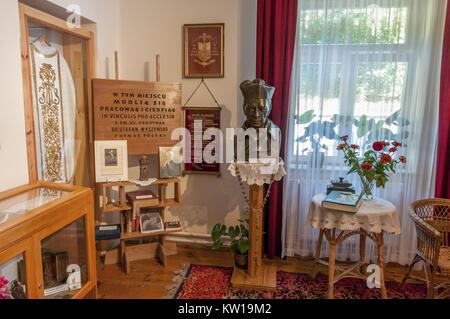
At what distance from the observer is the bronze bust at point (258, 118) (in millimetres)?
2291

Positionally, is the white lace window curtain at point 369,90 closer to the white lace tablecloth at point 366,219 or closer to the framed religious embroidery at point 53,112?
the white lace tablecloth at point 366,219

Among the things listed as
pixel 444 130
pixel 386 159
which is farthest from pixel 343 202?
pixel 444 130

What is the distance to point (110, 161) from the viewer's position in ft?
8.43

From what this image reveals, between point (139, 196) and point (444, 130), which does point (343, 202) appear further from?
point (139, 196)

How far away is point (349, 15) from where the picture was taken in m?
2.55

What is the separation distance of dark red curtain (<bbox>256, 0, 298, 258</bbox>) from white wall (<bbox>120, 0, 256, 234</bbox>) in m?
0.17

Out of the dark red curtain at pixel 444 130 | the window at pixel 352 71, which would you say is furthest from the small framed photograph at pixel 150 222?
the dark red curtain at pixel 444 130

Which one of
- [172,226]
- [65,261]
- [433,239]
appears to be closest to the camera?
[65,261]

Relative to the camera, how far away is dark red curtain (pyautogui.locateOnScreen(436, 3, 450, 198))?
2430 mm

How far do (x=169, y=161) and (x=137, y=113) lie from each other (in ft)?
1.57

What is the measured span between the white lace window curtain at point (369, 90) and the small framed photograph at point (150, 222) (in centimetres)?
117

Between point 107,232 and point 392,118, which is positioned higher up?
point 392,118

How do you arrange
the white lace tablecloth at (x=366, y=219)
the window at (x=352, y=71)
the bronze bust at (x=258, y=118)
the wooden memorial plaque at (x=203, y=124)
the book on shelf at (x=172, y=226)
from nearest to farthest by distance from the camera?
the white lace tablecloth at (x=366, y=219)
the bronze bust at (x=258, y=118)
the window at (x=352, y=71)
the book on shelf at (x=172, y=226)
the wooden memorial plaque at (x=203, y=124)

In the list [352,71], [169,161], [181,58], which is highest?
[181,58]
